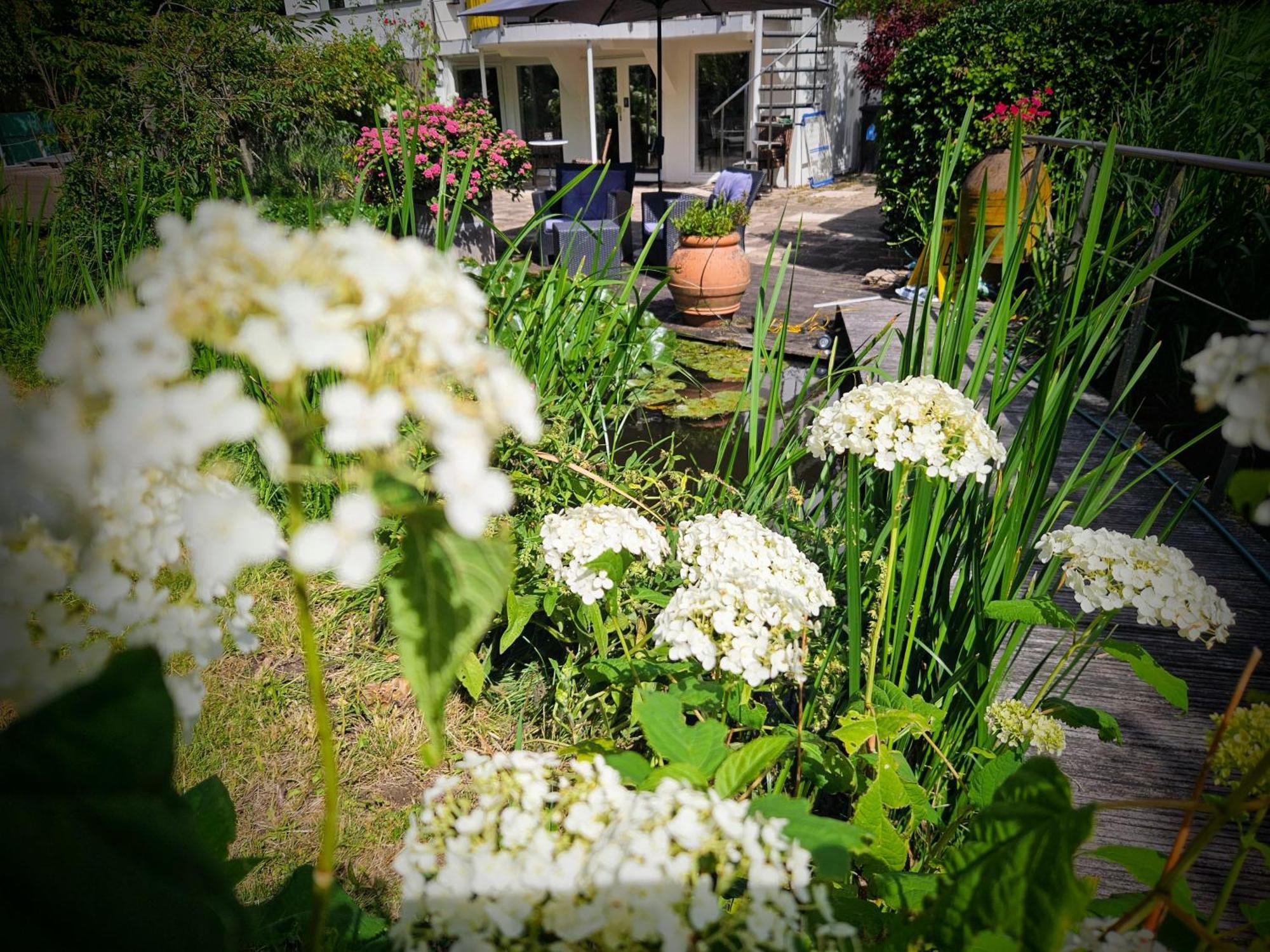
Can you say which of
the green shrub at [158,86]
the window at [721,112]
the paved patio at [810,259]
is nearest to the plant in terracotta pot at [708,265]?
the paved patio at [810,259]

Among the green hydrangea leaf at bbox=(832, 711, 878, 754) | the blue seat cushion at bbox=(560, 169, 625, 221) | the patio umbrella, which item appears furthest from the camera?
the blue seat cushion at bbox=(560, 169, 625, 221)

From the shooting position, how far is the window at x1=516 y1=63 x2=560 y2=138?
16453 mm

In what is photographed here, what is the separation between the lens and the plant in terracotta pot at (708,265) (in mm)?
5516

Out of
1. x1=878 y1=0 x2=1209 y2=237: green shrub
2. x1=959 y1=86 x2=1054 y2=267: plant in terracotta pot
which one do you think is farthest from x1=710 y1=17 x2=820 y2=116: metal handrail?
x1=959 y1=86 x2=1054 y2=267: plant in terracotta pot

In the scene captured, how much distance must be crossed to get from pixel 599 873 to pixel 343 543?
294 millimetres

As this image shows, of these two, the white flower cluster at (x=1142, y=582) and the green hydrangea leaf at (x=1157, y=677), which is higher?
the white flower cluster at (x=1142, y=582)

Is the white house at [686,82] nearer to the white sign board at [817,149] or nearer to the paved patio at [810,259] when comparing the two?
the white sign board at [817,149]

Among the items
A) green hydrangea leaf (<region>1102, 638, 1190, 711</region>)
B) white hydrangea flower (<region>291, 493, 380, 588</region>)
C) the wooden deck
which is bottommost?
the wooden deck

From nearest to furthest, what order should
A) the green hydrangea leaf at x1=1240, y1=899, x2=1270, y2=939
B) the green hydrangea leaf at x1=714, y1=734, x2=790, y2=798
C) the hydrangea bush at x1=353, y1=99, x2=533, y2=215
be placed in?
the green hydrangea leaf at x1=1240, y1=899, x2=1270, y2=939 → the green hydrangea leaf at x1=714, y1=734, x2=790, y2=798 → the hydrangea bush at x1=353, y1=99, x2=533, y2=215

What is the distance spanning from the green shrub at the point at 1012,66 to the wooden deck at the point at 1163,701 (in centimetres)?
395

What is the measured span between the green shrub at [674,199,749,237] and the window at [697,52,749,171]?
9536mm

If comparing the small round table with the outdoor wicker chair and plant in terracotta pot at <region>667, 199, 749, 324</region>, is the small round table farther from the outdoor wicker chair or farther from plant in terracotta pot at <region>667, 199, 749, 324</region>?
plant in terracotta pot at <region>667, 199, 749, 324</region>

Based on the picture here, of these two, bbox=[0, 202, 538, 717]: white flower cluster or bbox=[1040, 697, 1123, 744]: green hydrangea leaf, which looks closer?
bbox=[0, 202, 538, 717]: white flower cluster

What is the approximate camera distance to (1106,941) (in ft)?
1.95
